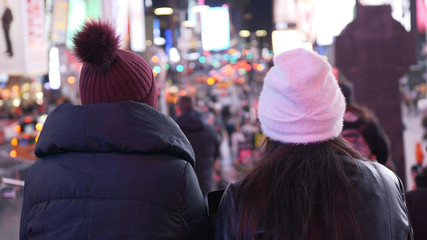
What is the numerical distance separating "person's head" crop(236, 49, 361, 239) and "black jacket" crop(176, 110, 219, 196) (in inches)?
205

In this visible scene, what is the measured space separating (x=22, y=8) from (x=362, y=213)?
531 centimetres

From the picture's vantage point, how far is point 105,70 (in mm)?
2467

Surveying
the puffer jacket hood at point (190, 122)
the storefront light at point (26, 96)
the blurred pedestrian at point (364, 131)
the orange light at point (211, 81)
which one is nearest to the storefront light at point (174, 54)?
the orange light at point (211, 81)

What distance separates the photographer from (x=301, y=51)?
2420 mm

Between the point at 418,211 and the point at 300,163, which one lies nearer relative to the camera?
the point at 300,163

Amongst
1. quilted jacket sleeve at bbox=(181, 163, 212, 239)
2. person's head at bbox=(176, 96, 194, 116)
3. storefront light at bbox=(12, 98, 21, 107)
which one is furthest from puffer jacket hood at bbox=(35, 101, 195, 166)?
storefront light at bbox=(12, 98, 21, 107)

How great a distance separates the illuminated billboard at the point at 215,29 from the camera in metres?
28.5

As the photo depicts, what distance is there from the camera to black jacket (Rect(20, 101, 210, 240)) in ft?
7.13

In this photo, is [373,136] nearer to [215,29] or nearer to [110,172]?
[110,172]

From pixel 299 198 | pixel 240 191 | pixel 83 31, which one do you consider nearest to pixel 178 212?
pixel 240 191

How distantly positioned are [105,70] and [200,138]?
17.1ft

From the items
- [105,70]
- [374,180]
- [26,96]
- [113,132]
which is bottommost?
[26,96]

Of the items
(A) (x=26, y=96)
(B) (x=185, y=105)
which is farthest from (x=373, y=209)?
(A) (x=26, y=96)

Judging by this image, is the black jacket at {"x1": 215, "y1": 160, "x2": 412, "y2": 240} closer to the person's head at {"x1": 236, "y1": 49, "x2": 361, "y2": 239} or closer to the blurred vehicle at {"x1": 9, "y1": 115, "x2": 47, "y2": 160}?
the person's head at {"x1": 236, "y1": 49, "x2": 361, "y2": 239}
